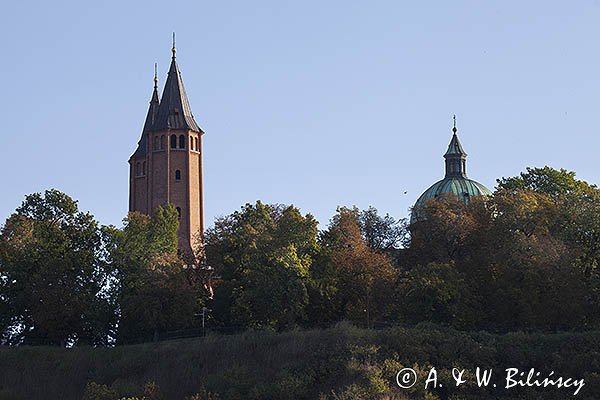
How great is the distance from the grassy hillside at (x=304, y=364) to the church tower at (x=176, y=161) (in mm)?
28366

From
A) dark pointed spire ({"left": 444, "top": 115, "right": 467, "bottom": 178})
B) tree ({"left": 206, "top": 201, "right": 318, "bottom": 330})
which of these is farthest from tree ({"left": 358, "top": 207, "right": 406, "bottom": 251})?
dark pointed spire ({"left": 444, "top": 115, "right": 467, "bottom": 178})

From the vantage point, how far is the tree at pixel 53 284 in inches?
2616

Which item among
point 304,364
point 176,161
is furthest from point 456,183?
Answer: point 304,364

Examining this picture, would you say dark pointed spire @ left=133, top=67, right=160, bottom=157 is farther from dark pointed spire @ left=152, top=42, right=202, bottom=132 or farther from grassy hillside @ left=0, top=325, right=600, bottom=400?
grassy hillside @ left=0, top=325, right=600, bottom=400

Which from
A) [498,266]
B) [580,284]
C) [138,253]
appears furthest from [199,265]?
[580,284]

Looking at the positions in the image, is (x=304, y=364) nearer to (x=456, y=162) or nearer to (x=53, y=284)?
(x=53, y=284)

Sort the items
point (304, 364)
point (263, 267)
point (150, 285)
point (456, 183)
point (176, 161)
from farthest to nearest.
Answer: point (456, 183) < point (176, 161) < point (150, 285) < point (263, 267) < point (304, 364)

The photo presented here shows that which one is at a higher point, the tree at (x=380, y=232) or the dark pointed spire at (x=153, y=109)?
the dark pointed spire at (x=153, y=109)

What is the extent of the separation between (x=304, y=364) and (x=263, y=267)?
9.45 meters

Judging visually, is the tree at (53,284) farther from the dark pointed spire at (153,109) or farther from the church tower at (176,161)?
the dark pointed spire at (153,109)

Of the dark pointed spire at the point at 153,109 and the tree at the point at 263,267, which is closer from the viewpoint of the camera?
the tree at the point at 263,267

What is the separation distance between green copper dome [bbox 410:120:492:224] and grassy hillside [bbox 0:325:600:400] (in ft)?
119

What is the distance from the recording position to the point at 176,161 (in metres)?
93.1

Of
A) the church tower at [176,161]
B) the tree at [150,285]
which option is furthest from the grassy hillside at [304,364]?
the church tower at [176,161]
